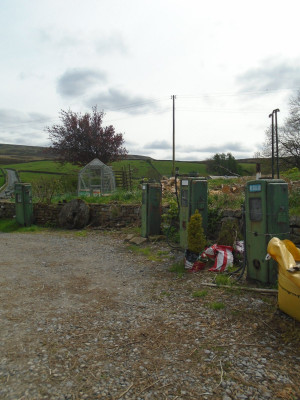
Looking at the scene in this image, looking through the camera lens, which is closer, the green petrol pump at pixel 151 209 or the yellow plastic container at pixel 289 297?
the yellow plastic container at pixel 289 297

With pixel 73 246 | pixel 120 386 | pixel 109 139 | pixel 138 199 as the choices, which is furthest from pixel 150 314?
pixel 109 139

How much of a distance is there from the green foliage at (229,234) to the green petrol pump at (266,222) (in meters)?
1.58

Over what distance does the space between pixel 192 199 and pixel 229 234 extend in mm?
1009

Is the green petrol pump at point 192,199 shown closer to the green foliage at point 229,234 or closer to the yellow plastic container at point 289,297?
the green foliage at point 229,234

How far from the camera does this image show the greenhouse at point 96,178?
17.3 meters

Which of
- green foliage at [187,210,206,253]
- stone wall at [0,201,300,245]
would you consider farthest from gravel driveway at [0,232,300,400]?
stone wall at [0,201,300,245]

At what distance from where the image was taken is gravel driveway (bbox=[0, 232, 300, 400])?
2469 mm

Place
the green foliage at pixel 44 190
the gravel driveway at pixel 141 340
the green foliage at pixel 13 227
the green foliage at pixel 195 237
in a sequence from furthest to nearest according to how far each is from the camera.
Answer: the green foliage at pixel 44 190 → the green foliage at pixel 13 227 → the green foliage at pixel 195 237 → the gravel driveway at pixel 141 340

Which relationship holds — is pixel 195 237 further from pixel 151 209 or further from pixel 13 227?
pixel 13 227

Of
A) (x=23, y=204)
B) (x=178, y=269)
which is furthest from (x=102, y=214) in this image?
(x=178, y=269)

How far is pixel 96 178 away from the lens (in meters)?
17.8

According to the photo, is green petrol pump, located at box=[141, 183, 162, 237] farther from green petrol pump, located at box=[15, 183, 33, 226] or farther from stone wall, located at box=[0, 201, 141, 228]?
green petrol pump, located at box=[15, 183, 33, 226]

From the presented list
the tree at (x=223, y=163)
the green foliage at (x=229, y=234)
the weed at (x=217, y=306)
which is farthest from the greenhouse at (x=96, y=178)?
the tree at (x=223, y=163)

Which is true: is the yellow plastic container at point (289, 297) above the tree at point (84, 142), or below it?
below
